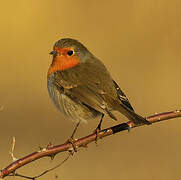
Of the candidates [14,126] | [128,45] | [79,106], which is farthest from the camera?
[128,45]

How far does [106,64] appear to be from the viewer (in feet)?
36.6

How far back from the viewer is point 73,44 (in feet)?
19.2

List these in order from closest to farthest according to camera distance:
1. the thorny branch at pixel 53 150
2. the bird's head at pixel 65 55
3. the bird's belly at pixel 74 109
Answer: the thorny branch at pixel 53 150 < the bird's belly at pixel 74 109 < the bird's head at pixel 65 55

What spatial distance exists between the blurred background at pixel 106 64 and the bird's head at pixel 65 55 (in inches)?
107

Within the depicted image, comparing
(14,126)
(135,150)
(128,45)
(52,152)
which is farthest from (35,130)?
(52,152)

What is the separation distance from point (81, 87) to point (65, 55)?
499 mm

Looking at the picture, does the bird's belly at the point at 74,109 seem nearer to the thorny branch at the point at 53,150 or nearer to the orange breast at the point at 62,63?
the orange breast at the point at 62,63

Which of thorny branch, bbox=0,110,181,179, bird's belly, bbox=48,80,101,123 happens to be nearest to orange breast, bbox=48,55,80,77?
bird's belly, bbox=48,80,101,123

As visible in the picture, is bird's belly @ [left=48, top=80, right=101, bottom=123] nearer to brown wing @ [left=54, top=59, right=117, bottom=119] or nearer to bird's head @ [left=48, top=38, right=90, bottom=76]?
brown wing @ [left=54, top=59, right=117, bottom=119]

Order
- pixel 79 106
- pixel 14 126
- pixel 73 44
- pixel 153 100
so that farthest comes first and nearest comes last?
1. pixel 153 100
2. pixel 14 126
3. pixel 73 44
4. pixel 79 106

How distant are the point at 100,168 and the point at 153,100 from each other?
251 centimetres

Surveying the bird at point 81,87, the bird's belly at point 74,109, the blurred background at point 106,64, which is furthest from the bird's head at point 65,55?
the blurred background at point 106,64

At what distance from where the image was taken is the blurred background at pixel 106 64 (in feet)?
28.5

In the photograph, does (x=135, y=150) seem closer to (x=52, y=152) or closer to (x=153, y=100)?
(x=153, y=100)
